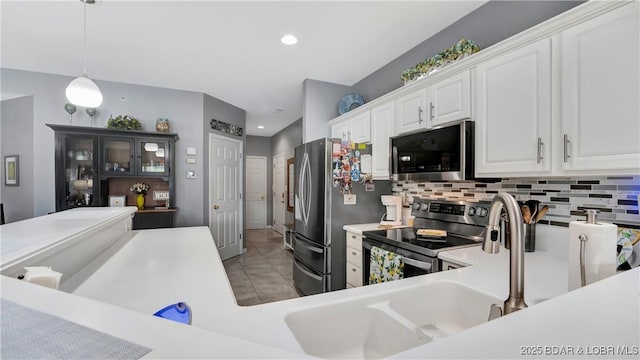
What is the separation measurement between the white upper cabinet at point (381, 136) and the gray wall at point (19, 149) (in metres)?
4.28

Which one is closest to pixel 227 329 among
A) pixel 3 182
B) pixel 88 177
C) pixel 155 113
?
pixel 88 177

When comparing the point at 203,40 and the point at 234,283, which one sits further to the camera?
the point at 234,283

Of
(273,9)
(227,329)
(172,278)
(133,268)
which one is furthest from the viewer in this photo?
(273,9)

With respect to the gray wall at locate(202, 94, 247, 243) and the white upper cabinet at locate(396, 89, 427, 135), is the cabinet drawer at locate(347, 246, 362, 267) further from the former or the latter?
the gray wall at locate(202, 94, 247, 243)

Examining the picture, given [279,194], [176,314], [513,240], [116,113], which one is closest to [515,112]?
[513,240]

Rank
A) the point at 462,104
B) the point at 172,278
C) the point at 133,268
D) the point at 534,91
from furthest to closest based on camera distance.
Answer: the point at 462,104
the point at 534,91
the point at 133,268
the point at 172,278

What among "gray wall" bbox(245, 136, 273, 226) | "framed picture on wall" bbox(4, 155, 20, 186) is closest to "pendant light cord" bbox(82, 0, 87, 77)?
"framed picture on wall" bbox(4, 155, 20, 186)

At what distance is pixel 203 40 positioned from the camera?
2.79m

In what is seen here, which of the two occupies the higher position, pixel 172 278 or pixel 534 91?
pixel 534 91

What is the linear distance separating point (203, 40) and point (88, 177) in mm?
2416

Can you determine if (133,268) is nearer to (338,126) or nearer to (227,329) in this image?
(227,329)

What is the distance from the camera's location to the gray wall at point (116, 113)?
362 cm

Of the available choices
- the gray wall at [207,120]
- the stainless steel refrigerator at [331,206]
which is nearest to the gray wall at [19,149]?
the gray wall at [207,120]

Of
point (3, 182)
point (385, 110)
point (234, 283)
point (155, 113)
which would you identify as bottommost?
point (234, 283)
